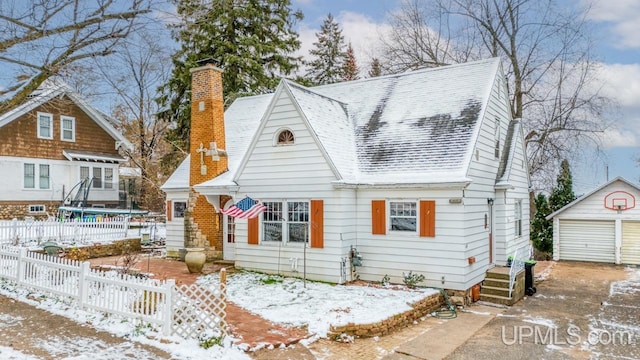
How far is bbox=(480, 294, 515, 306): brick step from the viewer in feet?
39.4

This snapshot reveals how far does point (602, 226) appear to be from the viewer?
1908 centimetres

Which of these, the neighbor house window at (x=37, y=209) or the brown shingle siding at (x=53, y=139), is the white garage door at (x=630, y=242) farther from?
the neighbor house window at (x=37, y=209)

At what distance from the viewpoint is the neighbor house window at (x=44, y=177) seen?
1017 inches

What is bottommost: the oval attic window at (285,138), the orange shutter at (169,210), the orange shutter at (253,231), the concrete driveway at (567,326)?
the concrete driveway at (567,326)

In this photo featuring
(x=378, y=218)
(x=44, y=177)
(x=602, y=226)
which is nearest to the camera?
(x=378, y=218)

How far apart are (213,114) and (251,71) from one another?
13369mm

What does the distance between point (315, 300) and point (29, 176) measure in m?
22.4

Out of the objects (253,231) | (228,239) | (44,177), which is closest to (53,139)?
(44,177)

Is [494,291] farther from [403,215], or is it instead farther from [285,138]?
[285,138]

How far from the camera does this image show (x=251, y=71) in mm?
28812

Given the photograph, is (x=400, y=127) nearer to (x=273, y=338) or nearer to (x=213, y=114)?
(x=213, y=114)

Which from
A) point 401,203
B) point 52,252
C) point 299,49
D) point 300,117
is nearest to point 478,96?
point 401,203

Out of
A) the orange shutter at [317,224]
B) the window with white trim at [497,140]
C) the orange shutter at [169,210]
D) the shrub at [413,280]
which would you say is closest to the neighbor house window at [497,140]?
the window with white trim at [497,140]

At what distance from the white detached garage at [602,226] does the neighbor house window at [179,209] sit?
1614cm
